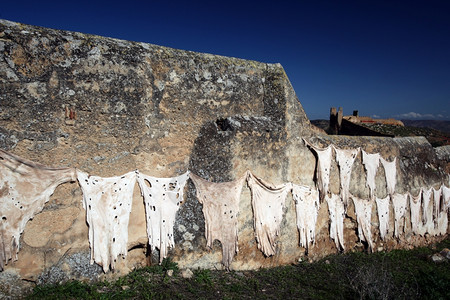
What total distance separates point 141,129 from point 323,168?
284 centimetres

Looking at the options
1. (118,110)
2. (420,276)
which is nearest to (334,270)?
(420,276)

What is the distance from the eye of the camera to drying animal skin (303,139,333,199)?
4961 mm

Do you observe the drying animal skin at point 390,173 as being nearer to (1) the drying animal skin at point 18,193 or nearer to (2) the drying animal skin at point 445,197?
(2) the drying animal skin at point 445,197

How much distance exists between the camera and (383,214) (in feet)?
19.3

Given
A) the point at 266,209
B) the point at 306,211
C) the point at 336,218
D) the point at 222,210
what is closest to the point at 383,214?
the point at 336,218

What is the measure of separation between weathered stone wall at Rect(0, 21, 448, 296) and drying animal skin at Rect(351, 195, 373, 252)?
0.71m

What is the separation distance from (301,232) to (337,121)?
12920mm

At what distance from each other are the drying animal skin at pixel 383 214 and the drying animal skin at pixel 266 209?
2.26 metres

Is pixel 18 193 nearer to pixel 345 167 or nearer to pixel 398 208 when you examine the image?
pixel 345 167

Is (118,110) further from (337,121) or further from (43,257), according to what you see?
(337,121)

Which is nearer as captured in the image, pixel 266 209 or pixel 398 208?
pixel 266 209

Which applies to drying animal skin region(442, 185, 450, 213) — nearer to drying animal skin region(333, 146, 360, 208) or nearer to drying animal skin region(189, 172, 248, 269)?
drying animal skin region(333, 146, 360, 208)

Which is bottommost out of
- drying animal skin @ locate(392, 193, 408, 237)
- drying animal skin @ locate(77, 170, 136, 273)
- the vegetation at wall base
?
the vegetation at wall base

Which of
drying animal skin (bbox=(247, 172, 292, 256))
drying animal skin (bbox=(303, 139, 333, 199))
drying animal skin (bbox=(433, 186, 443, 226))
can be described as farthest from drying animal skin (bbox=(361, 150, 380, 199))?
drying animal skin (bbox=(433, 186, 443, 226))
